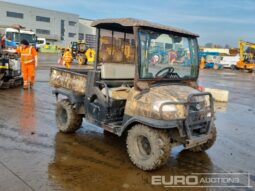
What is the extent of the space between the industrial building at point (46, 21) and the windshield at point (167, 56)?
7452 cm

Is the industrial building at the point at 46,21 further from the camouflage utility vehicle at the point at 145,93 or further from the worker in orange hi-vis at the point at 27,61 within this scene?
the camouflage utility vehicle at the point at 145,93

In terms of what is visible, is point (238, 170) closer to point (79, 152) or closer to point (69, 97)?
point (79, 152)

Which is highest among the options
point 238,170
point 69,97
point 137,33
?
point 137,33

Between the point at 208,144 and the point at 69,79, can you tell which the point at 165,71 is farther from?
the point at 69,79

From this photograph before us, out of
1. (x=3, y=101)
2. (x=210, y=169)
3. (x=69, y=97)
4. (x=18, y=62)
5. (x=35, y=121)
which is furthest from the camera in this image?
(x=18, y=62)

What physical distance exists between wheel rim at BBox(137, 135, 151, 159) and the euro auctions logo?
43cm

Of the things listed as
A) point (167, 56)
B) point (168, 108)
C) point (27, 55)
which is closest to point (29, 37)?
point (27, 55)

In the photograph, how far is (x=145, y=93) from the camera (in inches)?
200

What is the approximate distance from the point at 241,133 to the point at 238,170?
2605 millimetres

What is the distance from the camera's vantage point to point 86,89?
6.08 metres

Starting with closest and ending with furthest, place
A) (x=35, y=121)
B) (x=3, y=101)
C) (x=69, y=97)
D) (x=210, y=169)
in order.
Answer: (x=210, y=169) < (x=69, y=97) < (x=35, y=121) < (x=3, y=101)

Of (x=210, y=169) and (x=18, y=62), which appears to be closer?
(x=210, y=169)

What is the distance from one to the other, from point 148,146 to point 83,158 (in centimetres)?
109

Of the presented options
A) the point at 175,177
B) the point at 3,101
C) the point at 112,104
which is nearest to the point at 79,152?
the point at 112,104
